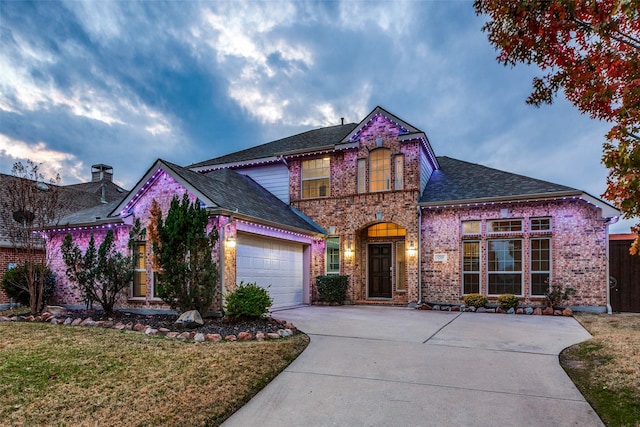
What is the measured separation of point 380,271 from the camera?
49.9 ft

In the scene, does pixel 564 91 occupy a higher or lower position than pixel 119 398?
higher

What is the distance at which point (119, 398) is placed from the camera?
4.14 meters

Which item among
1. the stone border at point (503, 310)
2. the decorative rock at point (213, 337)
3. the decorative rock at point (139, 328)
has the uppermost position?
the decorative rock at point (213, 337)

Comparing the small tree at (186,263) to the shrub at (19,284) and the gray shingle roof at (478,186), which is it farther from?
the gray shingle roof at (478,186)

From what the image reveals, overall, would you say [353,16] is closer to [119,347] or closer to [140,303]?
[140,303]

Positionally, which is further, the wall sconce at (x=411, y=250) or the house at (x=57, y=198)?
the wall sconce at (x=411, y=250)

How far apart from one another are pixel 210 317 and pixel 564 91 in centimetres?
890

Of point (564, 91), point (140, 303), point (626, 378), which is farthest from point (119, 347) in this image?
point (564, 91)

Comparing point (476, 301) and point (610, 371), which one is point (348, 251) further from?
point (610, 371)

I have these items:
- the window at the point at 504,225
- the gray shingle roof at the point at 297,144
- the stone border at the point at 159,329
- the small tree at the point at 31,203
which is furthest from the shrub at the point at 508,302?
the small tree at the point at 31,203

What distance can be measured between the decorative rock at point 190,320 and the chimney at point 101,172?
2254 cm

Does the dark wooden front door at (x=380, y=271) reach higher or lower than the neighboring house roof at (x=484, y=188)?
lower

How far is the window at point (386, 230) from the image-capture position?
589 inches

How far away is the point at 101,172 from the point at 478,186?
2498cm
